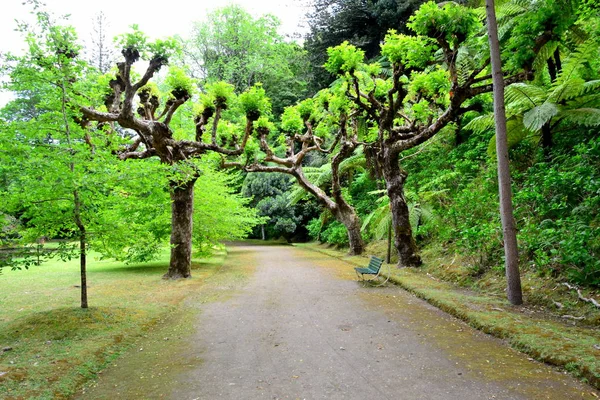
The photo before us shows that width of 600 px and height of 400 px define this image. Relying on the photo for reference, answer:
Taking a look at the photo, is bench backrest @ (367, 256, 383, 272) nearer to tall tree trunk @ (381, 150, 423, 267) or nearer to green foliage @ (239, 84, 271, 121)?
tall tree trunk @ (381, 150, 423, 267)

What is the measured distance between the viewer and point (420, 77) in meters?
10.7

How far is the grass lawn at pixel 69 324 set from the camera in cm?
425

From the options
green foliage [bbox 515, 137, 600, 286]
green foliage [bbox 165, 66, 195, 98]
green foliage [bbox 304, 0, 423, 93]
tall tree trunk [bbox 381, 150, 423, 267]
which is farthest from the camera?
green foliage [bbox 304, 0, 423, 93]

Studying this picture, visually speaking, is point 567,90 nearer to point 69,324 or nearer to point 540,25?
point 540,25

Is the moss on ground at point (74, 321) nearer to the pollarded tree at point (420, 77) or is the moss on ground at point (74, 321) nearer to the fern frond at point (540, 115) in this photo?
the pollarded tree at point (420, 77)

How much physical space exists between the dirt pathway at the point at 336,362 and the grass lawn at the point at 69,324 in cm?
48

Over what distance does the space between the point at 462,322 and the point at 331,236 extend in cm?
1492

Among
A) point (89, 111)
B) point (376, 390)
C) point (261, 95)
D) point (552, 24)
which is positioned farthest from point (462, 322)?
point (89, 111)

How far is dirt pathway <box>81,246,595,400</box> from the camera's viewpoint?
3844 mm

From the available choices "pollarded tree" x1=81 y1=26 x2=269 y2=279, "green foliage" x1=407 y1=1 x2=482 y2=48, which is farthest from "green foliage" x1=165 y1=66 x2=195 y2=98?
"green foliage" x1=407 y1=1 x2=482 y2=48

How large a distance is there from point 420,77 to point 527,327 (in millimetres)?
7533

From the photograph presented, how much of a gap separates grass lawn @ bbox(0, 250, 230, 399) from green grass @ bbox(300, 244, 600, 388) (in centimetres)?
524

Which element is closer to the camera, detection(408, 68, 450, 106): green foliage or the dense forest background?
the dense forest background

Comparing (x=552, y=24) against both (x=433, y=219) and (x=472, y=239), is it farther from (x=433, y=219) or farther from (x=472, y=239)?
(x=433, y=219)
